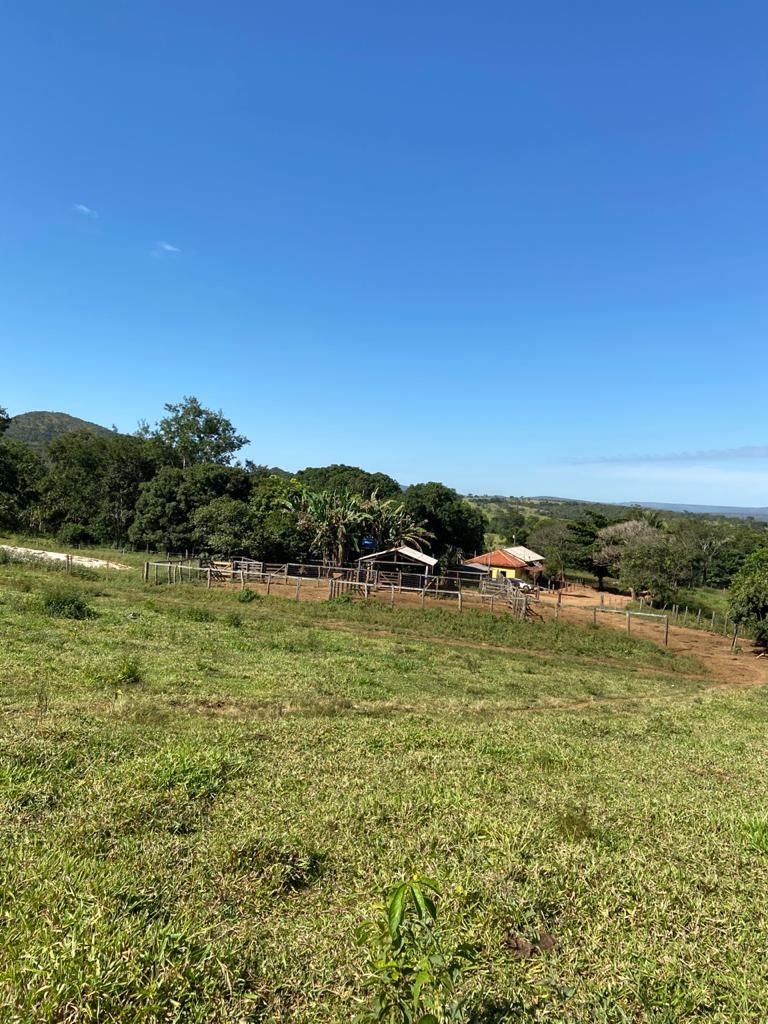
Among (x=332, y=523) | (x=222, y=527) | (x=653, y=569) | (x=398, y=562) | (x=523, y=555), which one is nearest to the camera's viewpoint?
(x=222, y=527)

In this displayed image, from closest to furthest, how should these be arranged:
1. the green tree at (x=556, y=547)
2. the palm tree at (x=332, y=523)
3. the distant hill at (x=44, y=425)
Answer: the palm tree at (x=332, y=523) < the green tree at (x=556, y=547) < the distant hill at (x=44, y=425)

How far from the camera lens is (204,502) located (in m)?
45.5

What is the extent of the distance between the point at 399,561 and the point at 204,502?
1628 centimetres

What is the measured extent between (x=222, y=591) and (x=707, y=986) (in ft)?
86.0

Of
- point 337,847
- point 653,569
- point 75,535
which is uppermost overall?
point 653,569

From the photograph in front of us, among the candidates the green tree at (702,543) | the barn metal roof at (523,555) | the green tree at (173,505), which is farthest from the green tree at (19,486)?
the green tree at (702,543)

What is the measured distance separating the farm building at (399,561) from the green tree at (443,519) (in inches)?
440

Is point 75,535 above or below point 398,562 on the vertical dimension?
above

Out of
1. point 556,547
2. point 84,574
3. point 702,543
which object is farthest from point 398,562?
point 702,543

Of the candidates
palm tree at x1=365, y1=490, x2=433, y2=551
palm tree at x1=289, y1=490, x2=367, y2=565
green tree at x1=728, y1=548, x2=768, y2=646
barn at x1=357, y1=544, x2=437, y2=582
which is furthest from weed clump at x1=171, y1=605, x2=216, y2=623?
palm tree at x1=365, y1=490, x2=433, y2=551

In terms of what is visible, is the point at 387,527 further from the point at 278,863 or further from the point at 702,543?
the point at 702,543

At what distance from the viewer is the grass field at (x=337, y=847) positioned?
307cm

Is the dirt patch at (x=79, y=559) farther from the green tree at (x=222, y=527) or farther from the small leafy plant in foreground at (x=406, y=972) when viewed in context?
the small leafy plant in foreground at (x=406, y=972)

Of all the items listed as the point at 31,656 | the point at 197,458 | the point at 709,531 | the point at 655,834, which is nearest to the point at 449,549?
the point at 197,458
